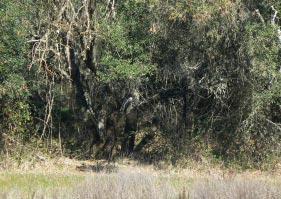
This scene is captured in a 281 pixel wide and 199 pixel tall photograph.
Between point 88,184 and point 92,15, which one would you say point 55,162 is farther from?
point 88,184

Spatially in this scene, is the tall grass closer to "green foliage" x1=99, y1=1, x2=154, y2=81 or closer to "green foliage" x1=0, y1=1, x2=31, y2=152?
"green foliage" x1=99, y1=1, x2=154, y2=81

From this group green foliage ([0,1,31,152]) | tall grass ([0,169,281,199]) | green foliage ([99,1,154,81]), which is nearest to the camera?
tall grass ([0,169,281,199])

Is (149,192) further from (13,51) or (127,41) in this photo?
(13,51)

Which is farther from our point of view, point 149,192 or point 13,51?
point 13,51

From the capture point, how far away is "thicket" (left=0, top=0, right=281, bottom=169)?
18.9 m

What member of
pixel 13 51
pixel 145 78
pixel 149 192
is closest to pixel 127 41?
pixel 145 78

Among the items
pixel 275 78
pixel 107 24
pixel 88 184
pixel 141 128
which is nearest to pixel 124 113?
pixel 141 128

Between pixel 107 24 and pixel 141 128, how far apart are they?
5.48 meters

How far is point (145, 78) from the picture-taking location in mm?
20453

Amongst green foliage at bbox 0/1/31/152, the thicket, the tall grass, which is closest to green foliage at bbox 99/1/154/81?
the thicket

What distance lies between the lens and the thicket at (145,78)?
18.9 metres

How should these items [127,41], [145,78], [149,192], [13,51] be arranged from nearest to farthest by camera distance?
[149,192], [13,51], [127,41], [145,78]

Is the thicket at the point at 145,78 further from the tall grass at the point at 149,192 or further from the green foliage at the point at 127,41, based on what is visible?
the tall grass at the point at 149,192

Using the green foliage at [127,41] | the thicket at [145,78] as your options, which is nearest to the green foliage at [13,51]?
the thicket at [145,78]
